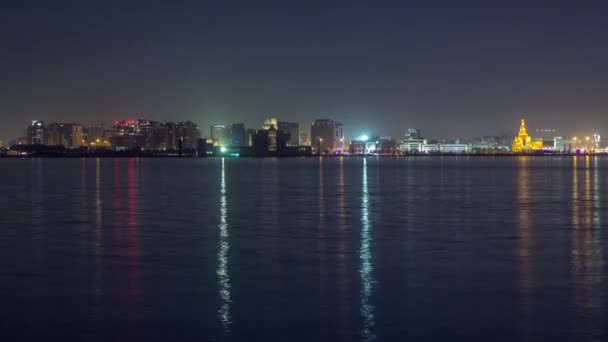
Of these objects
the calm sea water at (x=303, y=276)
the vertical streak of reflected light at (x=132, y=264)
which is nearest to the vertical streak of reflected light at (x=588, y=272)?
the calm sea water at (x=303, y=276)

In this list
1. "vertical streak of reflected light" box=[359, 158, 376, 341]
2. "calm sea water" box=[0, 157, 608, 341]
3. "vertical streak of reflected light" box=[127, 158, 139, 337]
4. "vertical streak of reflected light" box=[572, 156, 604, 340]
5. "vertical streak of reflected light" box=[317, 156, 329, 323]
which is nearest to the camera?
"vertical streak of reflected light" box=[359, 158, 376, 341]

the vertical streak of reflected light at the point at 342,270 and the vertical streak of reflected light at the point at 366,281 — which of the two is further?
the vertical streak of reflected light at the point at 342,270

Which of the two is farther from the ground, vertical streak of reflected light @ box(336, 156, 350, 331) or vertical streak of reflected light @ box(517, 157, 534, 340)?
vertical streak of reflected light @ box(336, 156, 350, 331)

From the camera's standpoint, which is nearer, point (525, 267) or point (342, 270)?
point (342, 270)

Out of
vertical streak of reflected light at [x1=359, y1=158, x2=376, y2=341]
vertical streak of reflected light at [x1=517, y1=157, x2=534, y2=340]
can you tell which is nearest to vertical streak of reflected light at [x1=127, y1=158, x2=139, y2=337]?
vertical streak of reflected light at [x1=359, y1=158, x2=376, y2=341]

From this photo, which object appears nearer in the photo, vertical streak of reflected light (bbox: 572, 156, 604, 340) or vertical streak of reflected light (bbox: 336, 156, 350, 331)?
vertical streak of reflected light (bbox: 572, 156, 604, 340)

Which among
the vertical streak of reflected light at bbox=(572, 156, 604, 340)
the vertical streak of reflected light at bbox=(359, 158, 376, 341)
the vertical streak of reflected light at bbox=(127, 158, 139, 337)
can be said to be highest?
the vertical streak of reflected light at bbox=(127, 158, 139, 337)

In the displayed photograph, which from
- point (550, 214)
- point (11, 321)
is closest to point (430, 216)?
point (550, 214)

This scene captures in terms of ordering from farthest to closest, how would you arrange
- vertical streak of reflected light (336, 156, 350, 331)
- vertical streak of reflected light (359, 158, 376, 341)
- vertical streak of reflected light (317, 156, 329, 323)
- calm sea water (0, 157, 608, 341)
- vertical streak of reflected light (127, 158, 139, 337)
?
vertical streak of reflected light (317, 156, 329, 323), vertical streak of reflected light (127, 158, 139, 337), vertical streak of reflected light (336, 156, 350, 331), calm sea water (0, 157, 608, 341), vertical streak of reflected light (359, 158, 376, 341)

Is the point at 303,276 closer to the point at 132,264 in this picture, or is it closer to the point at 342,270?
the point at 342,270

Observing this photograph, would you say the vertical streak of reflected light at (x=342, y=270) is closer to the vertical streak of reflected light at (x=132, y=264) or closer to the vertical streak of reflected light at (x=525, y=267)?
the vertical streak of reflected light at (x=525, y=267)

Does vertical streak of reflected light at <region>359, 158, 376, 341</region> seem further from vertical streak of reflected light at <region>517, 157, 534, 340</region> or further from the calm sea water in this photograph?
vertical streak of reflected light at <region>517, 157, 534, 340</region>

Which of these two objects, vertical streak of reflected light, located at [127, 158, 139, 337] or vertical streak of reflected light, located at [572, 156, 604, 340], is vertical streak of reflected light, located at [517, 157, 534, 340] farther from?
vertical streak of reflected light, located at [127, 158, 139, 337]

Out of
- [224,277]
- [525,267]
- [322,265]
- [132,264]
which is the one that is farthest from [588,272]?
[132,264]
